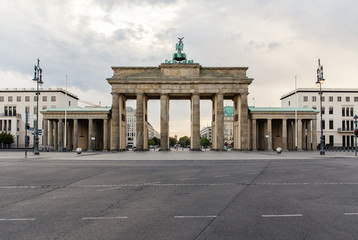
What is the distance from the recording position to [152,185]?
13.1m

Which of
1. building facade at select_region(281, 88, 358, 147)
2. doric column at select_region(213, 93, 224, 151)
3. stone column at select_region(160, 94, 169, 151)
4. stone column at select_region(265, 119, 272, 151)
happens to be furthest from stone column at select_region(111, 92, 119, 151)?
building facade at select_region(281, 88, 358, 147)

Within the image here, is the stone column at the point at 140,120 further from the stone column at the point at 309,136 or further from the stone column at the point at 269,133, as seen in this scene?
the stone column at the point at 309,136

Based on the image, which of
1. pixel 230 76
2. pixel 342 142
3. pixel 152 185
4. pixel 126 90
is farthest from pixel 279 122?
pixel 152 185

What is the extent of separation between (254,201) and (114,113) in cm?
5198

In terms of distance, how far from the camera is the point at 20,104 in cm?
8819

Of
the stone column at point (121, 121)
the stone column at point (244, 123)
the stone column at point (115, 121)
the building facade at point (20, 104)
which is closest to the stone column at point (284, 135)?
the stone column at point (244, 123)

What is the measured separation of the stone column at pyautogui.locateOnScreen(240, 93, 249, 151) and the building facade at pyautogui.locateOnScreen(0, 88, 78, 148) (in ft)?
189

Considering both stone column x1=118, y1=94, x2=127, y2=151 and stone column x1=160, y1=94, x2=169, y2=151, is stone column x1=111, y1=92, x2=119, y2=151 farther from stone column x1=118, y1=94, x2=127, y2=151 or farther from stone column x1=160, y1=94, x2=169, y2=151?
stone column x1=160, y1=94, x2=169, y2=151

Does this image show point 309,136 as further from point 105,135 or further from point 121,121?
point 105,135

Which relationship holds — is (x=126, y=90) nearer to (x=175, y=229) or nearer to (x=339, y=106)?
(x=175, y=229)

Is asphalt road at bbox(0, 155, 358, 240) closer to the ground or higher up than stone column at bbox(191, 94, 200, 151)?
closer to the ground

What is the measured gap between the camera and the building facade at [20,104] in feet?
283

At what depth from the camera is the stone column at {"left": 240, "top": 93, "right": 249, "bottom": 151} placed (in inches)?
2311

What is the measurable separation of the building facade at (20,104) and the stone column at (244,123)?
57476mm
